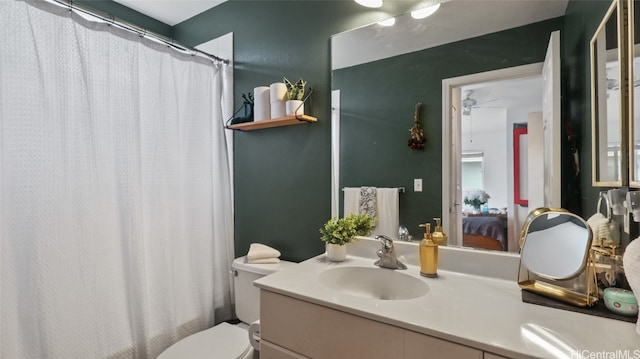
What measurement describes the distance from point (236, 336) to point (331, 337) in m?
0.78

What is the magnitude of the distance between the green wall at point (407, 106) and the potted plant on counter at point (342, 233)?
190mm

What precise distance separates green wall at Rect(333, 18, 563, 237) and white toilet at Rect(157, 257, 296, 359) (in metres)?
0.72

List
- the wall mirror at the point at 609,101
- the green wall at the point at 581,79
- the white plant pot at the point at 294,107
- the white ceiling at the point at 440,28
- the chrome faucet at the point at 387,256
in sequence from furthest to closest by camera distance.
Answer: the white plant pot at the point at 294,107, the chrome faucet at the point at 387,256, the white ceiling at the point at 440,28, the green wall at the point at 581,79, the wall mirror at the point at 609,101

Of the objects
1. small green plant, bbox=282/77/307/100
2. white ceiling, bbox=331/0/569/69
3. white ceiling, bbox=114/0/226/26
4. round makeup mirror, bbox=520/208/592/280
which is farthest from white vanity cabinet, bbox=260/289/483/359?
white ceiling, bbox=114/0/226/26

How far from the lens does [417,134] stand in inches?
54.0

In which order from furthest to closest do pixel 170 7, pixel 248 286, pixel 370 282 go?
1. pixel 170 7
2. pixel 248 286
3. pixel 370 282

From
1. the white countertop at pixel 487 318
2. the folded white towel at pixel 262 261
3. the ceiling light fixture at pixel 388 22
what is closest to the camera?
the white countertop at pixel 487 318

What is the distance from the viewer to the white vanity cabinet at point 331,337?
0.79 m

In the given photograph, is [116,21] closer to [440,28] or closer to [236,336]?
[440,28]

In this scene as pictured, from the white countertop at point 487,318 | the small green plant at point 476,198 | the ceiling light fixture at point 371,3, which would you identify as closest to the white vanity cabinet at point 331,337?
the white countertop at point 487,318

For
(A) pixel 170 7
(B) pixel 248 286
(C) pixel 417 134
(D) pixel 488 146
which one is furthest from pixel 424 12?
(A) pixel 170 7

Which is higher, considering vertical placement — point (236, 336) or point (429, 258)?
point (429, 258)

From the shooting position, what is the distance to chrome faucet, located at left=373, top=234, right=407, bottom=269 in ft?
4.27

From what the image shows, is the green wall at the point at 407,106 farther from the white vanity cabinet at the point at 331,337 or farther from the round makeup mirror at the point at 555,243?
the white vanity cabinet at the point at 331,337
